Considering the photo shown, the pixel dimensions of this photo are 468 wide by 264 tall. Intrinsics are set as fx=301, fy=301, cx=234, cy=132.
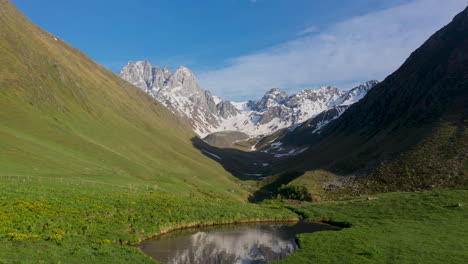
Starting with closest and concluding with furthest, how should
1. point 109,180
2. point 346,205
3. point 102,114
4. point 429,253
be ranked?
point 429,253
point 346,205
point 109,180
point 102,114

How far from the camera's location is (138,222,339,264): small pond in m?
28.2

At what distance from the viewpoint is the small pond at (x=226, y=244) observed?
28.2 m

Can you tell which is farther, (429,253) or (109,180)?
(109,180)

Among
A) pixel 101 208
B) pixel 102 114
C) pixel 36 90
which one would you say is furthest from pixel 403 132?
pixel 36 90

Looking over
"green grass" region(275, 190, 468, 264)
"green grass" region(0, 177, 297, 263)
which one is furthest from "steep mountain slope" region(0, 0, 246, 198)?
"green grass" region(275, 190, 468, 264)

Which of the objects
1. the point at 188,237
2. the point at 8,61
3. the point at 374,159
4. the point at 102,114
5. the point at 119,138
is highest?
the point at 8,61

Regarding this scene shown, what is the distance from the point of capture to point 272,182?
156 metres

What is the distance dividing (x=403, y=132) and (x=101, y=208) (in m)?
124

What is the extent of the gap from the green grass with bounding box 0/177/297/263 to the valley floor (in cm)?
7

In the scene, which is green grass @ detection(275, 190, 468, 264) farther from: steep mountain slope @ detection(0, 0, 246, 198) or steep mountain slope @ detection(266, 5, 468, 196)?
steep mountain slope @ detection(0, 0, 246, 198)

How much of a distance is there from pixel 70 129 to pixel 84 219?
91522 millimetres

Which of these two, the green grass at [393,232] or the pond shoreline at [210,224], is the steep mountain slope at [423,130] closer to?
the green grass at [393,232]

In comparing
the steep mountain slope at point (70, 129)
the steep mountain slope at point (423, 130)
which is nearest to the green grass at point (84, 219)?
the steep mountain slope at point (70, 129)

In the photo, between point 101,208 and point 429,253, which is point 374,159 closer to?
point 429,253
